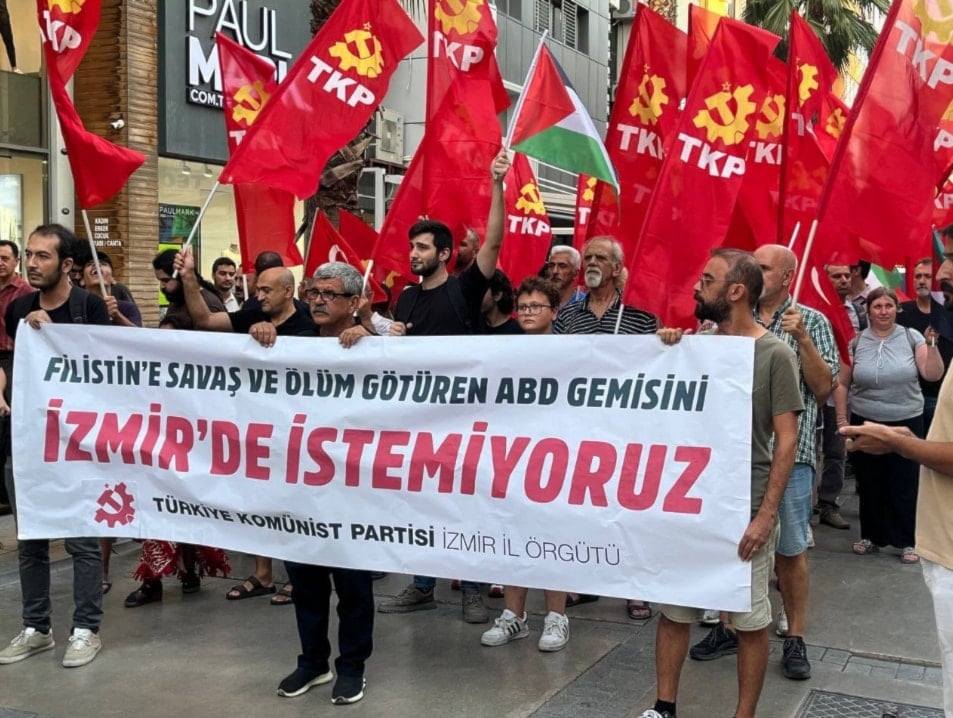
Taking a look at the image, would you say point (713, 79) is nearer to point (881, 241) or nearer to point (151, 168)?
point (881, 241)

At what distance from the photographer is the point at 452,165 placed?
6715 millimetres

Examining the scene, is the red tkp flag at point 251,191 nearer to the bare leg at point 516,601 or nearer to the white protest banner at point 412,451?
the white protest banner at point 412,451

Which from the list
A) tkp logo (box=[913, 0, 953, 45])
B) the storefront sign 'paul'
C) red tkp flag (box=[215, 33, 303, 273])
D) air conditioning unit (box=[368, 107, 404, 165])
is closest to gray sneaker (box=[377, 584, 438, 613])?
red tkp flag (box=[215, 33, 303, 273])

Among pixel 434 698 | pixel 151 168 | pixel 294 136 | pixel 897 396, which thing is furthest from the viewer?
pixel 151 168

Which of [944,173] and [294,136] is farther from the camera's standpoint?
[944,173]

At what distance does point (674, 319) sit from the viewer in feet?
16.8

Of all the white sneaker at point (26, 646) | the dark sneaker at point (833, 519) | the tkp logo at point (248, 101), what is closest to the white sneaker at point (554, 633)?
the white sneaker at point (26, 646)

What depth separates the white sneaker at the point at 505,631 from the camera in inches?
213

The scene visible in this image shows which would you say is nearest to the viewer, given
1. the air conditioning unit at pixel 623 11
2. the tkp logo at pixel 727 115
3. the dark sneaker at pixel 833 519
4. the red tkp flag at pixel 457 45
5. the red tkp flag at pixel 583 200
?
the tkp logo at pixel 727 115

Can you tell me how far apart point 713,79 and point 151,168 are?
8039 mm

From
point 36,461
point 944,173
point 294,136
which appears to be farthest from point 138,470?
point 944,173

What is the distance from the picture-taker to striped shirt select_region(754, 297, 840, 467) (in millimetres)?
4988

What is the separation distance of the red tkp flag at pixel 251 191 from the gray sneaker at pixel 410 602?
2.83 meters

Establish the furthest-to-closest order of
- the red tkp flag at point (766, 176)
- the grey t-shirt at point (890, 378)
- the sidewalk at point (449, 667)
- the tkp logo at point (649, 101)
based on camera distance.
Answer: the tkp logo at point (649, 101)
the grey t-shirt at point (890, 378)
the red tkp flag at point (766, 176)
the sidewalk at point (449, 667)
